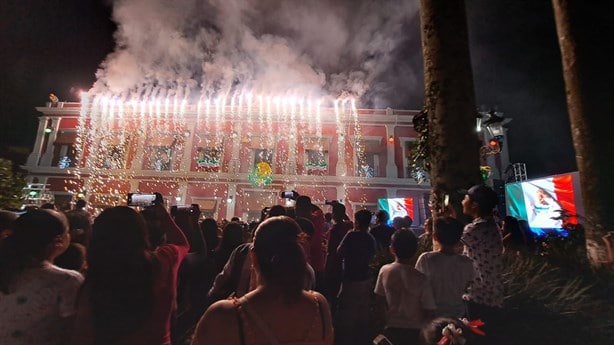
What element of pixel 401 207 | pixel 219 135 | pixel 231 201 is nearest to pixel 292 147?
pixel 219 135

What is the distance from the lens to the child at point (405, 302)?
2.35 meters

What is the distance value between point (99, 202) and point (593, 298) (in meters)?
22.8

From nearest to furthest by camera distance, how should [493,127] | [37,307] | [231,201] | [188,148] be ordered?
[37,307], [493,127], [231,201], [188,148]

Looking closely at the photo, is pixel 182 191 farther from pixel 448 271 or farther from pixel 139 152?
pixel 448 271

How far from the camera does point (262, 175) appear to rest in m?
19.2

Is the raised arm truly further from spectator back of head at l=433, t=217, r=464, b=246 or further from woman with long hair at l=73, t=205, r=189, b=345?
spectator back of head at l=433, t=217, r=464, b=246

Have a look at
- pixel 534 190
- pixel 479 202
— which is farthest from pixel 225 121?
pixel 479 202

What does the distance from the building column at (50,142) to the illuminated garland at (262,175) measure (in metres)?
13.5

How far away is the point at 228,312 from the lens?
1.20 m

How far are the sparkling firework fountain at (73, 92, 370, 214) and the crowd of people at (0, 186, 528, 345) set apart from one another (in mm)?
17646

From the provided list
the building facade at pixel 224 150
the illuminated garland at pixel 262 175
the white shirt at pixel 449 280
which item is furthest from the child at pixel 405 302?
the building facade at pixel 224 150

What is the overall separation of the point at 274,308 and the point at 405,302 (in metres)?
1.49

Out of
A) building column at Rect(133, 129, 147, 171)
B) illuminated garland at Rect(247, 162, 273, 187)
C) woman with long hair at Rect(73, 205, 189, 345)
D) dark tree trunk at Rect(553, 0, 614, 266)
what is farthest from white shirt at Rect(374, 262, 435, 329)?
building column at Rect(133, 129, 147, 171)

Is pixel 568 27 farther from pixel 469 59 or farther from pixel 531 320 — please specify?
pixel 531 320
